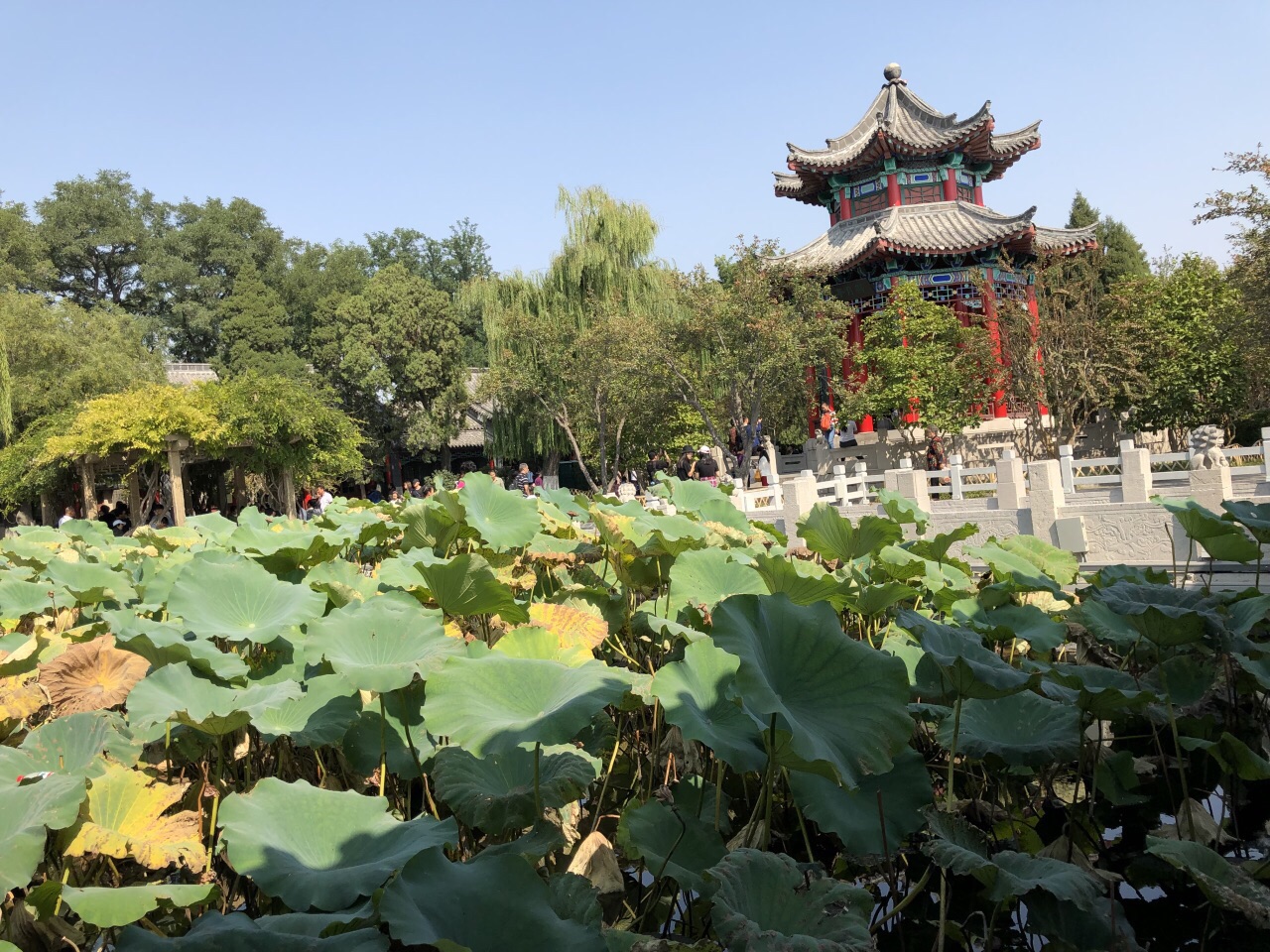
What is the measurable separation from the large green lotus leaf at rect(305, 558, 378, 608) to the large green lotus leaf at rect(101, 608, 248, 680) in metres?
0.50

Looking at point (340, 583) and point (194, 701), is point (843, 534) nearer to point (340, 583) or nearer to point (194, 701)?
point (340, 583)

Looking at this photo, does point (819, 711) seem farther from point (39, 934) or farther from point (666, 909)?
point (39, 934)

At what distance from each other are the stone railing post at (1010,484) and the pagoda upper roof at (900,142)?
1073 centimetres

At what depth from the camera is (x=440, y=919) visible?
108cm

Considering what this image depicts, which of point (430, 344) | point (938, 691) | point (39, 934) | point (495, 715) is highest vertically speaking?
point (430, 344)

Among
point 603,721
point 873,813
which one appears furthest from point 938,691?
point 603,721

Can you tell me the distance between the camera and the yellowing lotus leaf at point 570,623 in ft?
7.04

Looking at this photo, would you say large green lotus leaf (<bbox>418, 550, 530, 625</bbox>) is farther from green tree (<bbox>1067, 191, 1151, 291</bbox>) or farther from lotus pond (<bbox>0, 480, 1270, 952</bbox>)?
green tree (<bbox>1067, 191, 1151, 291</bbox>)

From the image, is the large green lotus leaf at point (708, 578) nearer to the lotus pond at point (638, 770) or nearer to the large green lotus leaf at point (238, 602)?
the lotus pond at point (638, 770)

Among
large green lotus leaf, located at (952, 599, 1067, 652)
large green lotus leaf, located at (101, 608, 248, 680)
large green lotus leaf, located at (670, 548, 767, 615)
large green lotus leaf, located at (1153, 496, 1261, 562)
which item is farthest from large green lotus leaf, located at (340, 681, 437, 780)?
large green lotus leaf, located at (1153, 496, 1261, 562)

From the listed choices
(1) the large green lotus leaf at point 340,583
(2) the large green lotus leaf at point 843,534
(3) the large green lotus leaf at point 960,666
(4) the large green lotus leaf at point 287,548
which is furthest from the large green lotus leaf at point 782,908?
(4) the large green lotus leaf at point 287,548

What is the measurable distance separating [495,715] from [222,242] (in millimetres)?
35247

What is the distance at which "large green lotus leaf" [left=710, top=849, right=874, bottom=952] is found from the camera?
114 centimetres

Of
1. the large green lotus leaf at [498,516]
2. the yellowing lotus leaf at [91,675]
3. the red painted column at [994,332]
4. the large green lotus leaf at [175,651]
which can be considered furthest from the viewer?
the red painted column at [994,332]
